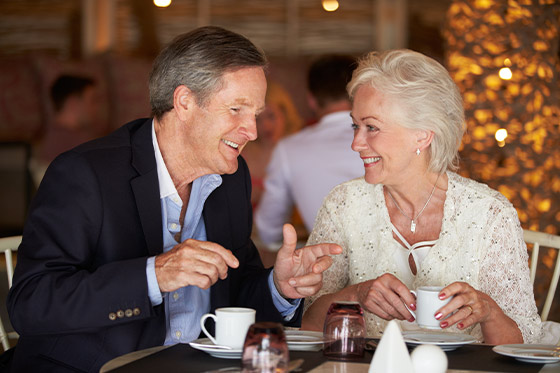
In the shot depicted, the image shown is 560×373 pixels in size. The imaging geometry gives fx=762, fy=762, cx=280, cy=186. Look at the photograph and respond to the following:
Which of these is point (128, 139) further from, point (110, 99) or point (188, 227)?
point (110, 99)

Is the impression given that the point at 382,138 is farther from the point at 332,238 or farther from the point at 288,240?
the point at 288,240

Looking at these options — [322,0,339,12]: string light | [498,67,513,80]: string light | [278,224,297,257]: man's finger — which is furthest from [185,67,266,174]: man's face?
[322,0,339,12]: string light

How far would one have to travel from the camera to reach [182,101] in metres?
1.86

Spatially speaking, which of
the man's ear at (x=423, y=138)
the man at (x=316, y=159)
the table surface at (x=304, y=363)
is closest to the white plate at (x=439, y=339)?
the table surface at (x=304, y=363)

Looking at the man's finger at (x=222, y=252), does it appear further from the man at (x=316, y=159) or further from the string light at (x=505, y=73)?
the string light at (x=505, y=73)

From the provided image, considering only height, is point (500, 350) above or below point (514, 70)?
below

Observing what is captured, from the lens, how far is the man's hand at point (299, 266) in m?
1.71

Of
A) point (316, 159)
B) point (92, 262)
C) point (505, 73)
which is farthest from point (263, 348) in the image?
point (505, 73)

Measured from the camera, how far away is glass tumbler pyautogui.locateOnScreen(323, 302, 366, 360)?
1.46 m

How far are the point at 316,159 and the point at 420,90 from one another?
125 cm

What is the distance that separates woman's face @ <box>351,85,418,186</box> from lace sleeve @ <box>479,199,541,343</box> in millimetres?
296

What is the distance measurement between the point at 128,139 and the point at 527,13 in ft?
7.26

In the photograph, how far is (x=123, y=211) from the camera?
174cm

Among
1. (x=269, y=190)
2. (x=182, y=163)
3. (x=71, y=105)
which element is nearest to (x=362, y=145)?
(x=182, y=163)
